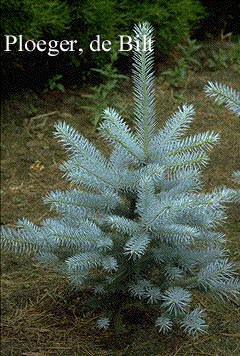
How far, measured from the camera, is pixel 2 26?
5.00 meters

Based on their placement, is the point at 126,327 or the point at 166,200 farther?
the point at 126,327

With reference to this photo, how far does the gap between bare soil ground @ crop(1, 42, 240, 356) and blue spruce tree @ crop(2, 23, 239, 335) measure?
120 mm

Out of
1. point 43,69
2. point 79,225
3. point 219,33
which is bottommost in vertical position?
point 79,225

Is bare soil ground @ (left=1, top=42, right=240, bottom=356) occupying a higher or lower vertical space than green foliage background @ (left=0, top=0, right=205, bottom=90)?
lower

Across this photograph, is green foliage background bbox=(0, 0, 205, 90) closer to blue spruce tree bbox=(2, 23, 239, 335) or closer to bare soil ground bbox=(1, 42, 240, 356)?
bare soil ground bbox=(1, 42, 240, 356)

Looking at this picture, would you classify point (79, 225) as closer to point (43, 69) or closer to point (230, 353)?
point (230, 353)

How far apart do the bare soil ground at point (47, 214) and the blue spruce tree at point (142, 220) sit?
120 millimetres

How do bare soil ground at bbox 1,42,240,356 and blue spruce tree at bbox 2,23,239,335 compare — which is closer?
blue spruce tree at bbox 2,23,239,335

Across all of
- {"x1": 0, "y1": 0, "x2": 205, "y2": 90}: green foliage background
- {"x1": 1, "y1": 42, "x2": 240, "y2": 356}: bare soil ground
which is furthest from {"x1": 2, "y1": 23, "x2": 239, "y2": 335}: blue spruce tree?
{"x1": 0, "y1": 0, "x2": 205, "y2": 90}: green foliage background

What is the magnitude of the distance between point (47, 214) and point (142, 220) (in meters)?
1.66

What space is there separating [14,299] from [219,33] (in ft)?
12.4

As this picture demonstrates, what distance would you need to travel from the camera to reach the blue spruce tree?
293cm

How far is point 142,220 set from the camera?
9.75ft

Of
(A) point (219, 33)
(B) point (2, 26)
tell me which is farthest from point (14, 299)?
(A) point (219, 33)
